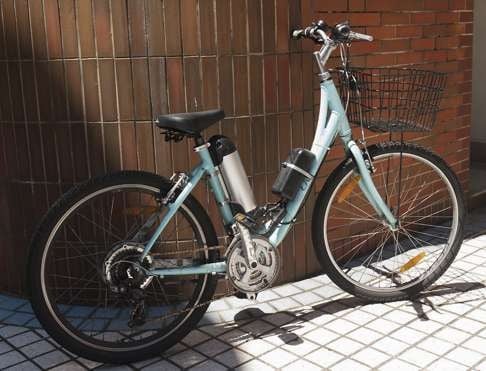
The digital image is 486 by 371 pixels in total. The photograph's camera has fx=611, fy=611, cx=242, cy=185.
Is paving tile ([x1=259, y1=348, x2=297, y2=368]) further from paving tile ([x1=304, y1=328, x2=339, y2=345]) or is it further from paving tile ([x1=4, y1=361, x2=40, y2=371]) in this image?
paving tile ([x1=4, y1=361, x2=40, y2=371])

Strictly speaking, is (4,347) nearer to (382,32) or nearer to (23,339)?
(23,339)

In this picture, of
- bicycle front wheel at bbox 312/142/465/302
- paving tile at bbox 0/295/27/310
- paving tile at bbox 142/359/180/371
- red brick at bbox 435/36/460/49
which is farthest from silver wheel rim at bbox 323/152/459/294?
paving tile at bbox 0/295/27/310

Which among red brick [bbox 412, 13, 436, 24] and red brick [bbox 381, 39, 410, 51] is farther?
red brick [bbox 412, 13, 436, 24]

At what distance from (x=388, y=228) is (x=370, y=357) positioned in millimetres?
929

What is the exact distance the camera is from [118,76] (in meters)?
3.63

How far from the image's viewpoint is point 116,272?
3.20 meters

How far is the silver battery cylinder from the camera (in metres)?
3.35

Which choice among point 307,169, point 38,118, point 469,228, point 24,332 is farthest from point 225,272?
point 469,228

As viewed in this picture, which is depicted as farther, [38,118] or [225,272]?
[38,118]

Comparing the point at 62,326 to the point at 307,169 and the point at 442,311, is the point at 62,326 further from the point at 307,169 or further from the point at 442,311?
the point at 442,311

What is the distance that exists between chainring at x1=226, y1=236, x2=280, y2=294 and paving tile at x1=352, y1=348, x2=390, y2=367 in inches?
24.6

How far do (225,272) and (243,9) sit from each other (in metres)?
1.60

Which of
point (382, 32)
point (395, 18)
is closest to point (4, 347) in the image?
point (382, 32)

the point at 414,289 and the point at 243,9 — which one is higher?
the point at 243,9
